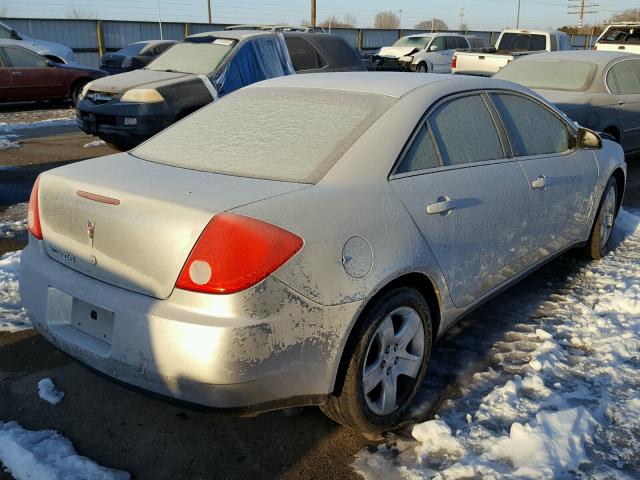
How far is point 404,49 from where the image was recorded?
21969mm

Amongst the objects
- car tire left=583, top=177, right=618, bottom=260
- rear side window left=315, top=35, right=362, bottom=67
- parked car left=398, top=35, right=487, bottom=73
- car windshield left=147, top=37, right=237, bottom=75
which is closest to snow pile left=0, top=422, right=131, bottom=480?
car tire left=583, top=177, right=618, bottom=260

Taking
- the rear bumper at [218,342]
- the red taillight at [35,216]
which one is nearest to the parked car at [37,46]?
the red taillight at [35,216]

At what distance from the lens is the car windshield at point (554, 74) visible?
7930 millimetres

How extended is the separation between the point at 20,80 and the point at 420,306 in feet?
43.6

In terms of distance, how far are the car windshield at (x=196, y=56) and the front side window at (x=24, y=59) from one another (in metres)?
5.83

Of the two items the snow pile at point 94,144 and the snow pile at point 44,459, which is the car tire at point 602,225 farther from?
the snow pile at point 94,144

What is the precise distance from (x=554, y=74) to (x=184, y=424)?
23.2ft

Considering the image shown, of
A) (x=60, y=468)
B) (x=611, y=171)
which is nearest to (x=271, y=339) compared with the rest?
(x=60, y=468)

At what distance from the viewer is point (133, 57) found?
801 inches

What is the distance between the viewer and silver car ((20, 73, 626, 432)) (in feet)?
7.30

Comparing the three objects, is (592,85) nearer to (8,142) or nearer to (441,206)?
(441,206)

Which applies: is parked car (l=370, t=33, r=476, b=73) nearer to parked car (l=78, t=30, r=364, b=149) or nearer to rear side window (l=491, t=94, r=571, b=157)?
parked car (l=78, t=30, r=364, b=149)

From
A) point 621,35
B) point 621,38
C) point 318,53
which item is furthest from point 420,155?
point 621,35

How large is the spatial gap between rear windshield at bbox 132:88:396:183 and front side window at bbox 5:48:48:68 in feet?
39.3
